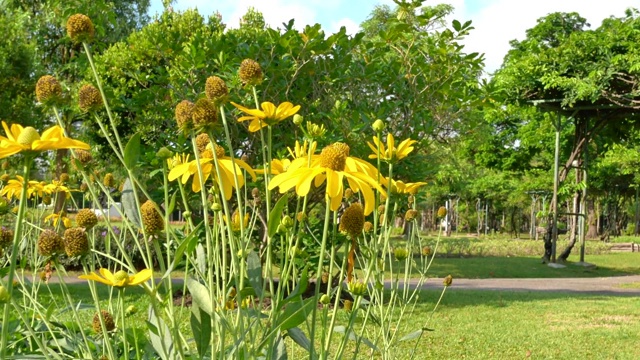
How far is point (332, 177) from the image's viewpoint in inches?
42.8

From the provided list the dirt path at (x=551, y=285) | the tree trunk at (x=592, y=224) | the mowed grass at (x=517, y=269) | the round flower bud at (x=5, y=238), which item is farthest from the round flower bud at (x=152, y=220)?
the tree trunk at (x=592, y=224)

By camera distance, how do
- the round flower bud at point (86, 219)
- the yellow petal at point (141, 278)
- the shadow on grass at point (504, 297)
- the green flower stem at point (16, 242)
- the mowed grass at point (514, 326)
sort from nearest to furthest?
the green flower stem at point (16, 242)
the yellow petal at point (141, 278)
the round flower bud at point (86, 219)
the mowed grass at point (514, 326)
the shadow on grass at point (504, 297)

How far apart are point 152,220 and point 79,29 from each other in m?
0.35

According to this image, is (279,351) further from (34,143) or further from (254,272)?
(34,143)

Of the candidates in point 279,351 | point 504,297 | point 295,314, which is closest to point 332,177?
point 295,314

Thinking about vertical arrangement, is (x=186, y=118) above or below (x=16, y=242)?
above

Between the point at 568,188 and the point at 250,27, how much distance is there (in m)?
7.23

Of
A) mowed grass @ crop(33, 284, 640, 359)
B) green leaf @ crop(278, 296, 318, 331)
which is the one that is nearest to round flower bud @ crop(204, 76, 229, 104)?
green leaf @ crop(278, 296, 318, 331)

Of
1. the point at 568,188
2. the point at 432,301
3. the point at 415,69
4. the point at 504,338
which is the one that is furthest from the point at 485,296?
the point at 568,188

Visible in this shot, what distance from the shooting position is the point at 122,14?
1430 cm

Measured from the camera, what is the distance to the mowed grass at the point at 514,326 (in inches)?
163

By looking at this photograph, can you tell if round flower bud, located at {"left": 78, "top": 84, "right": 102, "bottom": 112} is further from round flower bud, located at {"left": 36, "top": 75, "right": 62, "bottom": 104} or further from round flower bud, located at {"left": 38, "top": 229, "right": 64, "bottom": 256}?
round flower bud, located at {"left": 38, "top": 229, "right": 64, "bottom": 256}

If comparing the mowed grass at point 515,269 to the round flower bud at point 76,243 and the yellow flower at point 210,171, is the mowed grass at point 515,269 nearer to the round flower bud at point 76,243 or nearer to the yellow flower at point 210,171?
the yellow flower at point 210,171

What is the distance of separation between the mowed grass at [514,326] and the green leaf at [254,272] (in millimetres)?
1866
